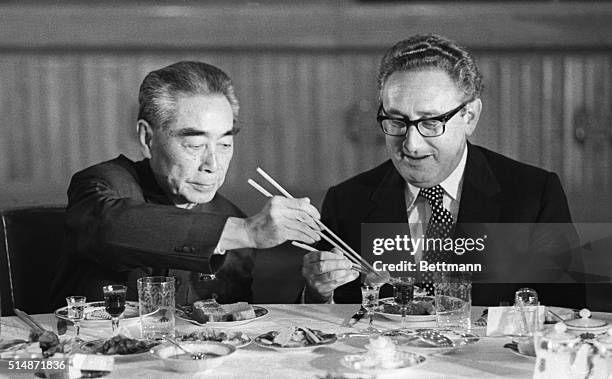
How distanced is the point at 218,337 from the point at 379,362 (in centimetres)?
52

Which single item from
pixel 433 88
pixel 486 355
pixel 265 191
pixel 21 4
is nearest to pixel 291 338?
pixel 486 355

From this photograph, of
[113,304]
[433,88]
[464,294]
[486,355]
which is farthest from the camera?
[433,88]

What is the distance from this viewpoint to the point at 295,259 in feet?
12.7

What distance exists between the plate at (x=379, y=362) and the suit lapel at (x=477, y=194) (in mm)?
1346

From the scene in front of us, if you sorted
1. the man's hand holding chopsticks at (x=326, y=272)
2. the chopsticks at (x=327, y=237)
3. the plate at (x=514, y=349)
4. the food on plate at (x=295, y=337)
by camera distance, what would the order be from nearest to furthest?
the plate at (x=514, y=349), the food on plate at (x=295, y=337), the man's hand holding chopsticks at (x=326, y=272), the chopsticks at (x=327, y=237)

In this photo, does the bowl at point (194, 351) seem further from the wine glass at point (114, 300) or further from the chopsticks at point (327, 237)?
the chopsticks at point (327, 237)

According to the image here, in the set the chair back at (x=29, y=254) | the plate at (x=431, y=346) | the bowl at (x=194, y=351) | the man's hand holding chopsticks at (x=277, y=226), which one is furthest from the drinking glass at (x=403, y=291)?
the chair back at (x=29, y=254)

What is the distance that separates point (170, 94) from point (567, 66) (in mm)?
1601

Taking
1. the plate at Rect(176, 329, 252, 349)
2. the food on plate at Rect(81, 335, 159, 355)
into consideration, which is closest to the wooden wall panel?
the plate at Rect(176, 329, 252, 349)

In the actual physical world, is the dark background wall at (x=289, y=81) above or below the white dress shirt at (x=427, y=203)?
above

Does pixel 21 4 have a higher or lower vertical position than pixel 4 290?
higher

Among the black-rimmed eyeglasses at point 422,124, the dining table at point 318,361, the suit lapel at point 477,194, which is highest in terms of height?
the black-rimmed eyeglasses at point 422,124

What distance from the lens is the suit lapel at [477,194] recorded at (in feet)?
12.5

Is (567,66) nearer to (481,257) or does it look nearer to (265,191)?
(481,257)
